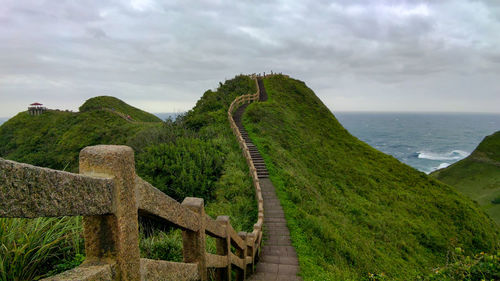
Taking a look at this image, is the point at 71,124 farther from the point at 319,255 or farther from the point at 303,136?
the point at 319,255

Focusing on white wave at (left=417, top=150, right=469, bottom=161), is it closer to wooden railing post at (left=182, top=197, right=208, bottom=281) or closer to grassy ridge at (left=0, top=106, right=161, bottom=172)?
grassy ridge at (left=0, top=106, right=161, bottom=172)

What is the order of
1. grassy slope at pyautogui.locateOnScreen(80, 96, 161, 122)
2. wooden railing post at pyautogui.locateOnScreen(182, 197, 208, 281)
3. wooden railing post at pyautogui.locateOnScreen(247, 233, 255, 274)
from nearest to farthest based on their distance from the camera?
wooden railing post at pyautogui.locateOnScreen(182, 197, 208, 281) → wooden railing post at pyautogui.locateOnScreen(247, 233, 255, 274) → grassy slope at pyautogui.locateOnScreen(80, 96, 161, 122)

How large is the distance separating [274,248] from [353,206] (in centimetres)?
903

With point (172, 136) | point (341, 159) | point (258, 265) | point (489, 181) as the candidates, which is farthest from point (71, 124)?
point (489, 181)

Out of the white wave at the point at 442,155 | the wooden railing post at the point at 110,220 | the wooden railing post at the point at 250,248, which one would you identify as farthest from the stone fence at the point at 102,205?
the white wave at the point at 442,155

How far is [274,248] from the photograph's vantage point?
9273 mm

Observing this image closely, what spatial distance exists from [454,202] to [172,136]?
23.9m

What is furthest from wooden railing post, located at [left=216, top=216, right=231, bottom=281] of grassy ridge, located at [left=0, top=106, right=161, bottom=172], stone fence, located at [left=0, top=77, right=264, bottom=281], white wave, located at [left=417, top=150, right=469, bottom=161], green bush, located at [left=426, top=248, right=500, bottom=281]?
white wave, located at [left=417, top=150, right=469, bottom=161]

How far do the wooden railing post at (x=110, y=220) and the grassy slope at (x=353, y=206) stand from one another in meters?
6.89

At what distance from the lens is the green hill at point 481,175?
40250 millimetres

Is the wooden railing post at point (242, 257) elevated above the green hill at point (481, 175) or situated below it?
above

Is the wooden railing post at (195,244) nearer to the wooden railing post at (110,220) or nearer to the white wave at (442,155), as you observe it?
the wooden railing post at (110,220)

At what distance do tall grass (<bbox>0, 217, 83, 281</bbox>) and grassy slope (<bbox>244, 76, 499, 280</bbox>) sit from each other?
20.4ft

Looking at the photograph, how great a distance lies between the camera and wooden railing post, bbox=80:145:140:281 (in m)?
1.80
